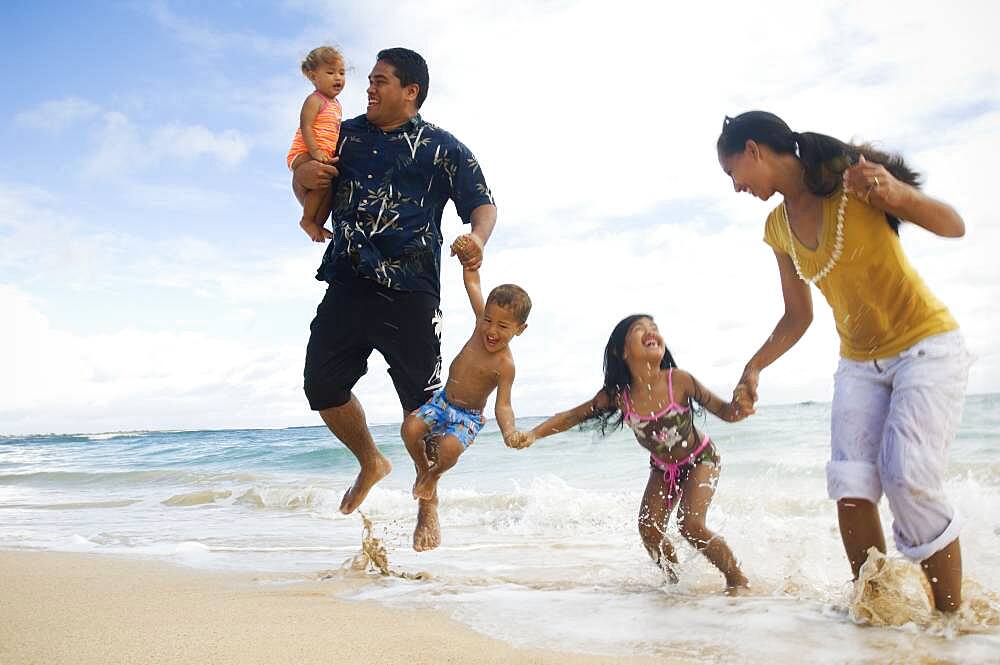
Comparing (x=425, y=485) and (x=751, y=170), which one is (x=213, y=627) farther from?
(x=751, y=170)

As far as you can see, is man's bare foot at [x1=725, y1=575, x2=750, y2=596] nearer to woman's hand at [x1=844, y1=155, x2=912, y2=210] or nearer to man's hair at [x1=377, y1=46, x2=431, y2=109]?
woman's hand at [x1=844, y1=155, x2=912, y2=210]

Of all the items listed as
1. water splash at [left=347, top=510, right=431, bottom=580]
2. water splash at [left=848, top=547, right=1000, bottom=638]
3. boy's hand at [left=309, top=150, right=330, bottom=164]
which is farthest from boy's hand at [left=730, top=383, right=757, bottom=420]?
boy's hand at [left=309, top=150, right=330, bottom=164]

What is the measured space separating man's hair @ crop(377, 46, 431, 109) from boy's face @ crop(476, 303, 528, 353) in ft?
3.83

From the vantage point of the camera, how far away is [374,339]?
13.4 ft

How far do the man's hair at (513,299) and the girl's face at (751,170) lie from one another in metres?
1.16

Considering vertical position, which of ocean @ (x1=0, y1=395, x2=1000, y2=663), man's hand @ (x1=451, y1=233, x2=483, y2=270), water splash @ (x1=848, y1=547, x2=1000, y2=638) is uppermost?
man's hand @ (x1=451, y1=233, x2=483, y2=270)

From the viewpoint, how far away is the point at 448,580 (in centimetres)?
462

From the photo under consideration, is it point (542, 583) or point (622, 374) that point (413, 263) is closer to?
point (622, 374)

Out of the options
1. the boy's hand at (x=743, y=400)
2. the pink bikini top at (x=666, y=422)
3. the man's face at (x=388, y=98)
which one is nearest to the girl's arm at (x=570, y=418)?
the pink bikini top at (x=666, y=422)

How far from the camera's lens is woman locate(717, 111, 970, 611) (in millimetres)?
2953

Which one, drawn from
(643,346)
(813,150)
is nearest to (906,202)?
(813,150)

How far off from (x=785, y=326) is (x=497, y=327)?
4.28ft

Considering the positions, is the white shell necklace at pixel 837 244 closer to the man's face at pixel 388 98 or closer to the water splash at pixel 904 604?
the water splash at pixel 904 604

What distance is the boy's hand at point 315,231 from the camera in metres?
4.21
